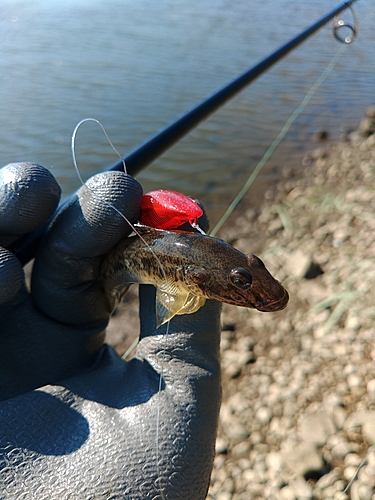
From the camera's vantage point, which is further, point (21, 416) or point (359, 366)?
point (359, 366)

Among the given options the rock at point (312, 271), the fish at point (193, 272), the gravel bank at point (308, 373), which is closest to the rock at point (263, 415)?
the gravel bank at point (308, 373)

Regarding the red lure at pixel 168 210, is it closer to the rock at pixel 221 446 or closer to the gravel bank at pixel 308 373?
the gravel bank at pixel 308 373

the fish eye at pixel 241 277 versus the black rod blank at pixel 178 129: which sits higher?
the black rod blank at pixel 178 129

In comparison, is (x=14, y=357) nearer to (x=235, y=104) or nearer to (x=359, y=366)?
(x=359, y=366)

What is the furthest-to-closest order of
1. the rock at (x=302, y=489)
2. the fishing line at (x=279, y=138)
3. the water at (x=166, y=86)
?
the water at (x=166, y=86) → the fishing line at (x=279, y=138) → the rock at (x=302, y=489)

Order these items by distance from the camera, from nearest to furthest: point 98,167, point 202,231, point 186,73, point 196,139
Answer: point 202,231 < point 98,167 < point 196,139 < point 186,73

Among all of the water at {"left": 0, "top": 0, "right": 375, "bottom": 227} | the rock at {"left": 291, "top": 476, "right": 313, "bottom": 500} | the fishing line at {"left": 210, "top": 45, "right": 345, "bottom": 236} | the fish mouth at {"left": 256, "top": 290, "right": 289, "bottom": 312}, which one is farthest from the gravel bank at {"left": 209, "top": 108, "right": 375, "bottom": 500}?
the water at {"left": 0, "top": 0, "right": 375, "bottom": 227}

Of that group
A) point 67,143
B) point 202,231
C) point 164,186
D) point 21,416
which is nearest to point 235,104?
point 164,186

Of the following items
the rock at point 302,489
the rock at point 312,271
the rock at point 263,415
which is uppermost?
the rock at point 312,271
